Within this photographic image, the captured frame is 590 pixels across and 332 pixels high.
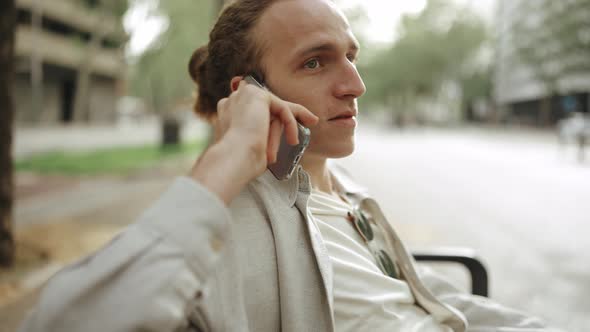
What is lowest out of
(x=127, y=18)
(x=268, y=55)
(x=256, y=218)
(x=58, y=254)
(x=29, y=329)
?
(x=58, y=254)

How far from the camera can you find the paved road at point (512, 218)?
14.3 feet

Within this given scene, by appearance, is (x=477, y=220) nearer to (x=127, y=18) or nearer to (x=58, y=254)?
(x=58, y=254)

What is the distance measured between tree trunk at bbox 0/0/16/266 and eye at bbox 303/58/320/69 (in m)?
3.92

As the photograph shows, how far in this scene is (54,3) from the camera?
28.9 m

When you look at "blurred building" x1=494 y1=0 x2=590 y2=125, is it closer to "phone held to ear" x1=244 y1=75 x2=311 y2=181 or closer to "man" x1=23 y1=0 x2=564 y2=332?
"man" x1=23 y1=0 x2=564 y2=332

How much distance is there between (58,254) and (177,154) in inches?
501

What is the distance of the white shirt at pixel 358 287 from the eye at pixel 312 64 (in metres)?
0.42

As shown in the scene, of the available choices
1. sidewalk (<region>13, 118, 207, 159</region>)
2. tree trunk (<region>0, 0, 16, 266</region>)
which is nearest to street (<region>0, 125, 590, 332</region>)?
tree trunk (<region>0, 0, 16, 266</region>)

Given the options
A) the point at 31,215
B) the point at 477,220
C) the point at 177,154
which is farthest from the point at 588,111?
the point at 31,215

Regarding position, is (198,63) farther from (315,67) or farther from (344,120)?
(344,120)

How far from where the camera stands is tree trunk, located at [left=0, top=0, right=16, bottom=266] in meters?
4.25

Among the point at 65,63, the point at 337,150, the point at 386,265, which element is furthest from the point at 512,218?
the point at 65,63

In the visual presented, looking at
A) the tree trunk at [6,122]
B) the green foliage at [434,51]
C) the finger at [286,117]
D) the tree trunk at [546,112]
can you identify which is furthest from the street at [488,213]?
the green foliage at [434,51]

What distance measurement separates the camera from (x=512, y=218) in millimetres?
7402
